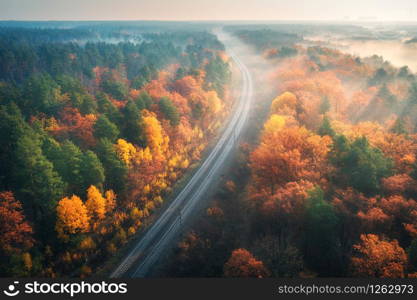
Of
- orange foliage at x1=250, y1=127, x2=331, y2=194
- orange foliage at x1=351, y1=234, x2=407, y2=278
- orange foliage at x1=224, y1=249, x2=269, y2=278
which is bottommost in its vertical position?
orange foliage at x1=224, y1=249, x2=269, y2=278

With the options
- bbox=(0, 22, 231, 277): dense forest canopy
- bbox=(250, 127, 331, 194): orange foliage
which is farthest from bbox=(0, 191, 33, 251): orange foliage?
bbox=(250, 127, 331, 194): orange foliage

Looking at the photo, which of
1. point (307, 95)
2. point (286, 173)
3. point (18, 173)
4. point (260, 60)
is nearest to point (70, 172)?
point (18, 173)

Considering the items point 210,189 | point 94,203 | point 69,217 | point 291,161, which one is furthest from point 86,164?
point 291,161

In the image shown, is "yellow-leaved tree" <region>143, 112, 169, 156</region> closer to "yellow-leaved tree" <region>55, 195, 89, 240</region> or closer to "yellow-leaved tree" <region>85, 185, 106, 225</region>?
Result: "yellow-leaved tree" <region>85, 185, 106, 225</region>

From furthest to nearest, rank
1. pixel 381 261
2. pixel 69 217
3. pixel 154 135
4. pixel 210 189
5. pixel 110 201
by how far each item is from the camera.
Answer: pixel 154 135 → pixel 210 189 → pixel 110 201 → pixel 69 217 → pixel 381 261

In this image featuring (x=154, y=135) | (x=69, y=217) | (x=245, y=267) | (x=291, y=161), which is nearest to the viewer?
(x=245, y=267)

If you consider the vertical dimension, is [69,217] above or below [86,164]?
below

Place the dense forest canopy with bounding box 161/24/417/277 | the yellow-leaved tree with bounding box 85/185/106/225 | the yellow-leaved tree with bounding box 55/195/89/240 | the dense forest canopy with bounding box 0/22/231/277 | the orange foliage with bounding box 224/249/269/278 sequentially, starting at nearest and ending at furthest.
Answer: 1. the orange foliage with bounding box 224/249/269/278
2. the dense forest canopy with bounding box 161/24/417/277
3. the dense forest canopy with bounding box 0/22/231/277
4. the yellow-leaved tree with bounding box 55/195/89/240
5. the yellow-leaved tree with bounding box 85/185/106/225

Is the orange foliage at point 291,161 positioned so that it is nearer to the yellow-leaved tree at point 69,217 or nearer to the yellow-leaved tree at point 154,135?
the yellow-leaved tree at point 154,135

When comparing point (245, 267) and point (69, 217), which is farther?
point (69, 217)

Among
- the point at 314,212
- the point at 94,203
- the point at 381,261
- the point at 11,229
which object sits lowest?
the point at 11,229

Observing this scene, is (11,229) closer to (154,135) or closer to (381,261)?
(154,135)

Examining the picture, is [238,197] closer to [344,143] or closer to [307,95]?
[344,143]
